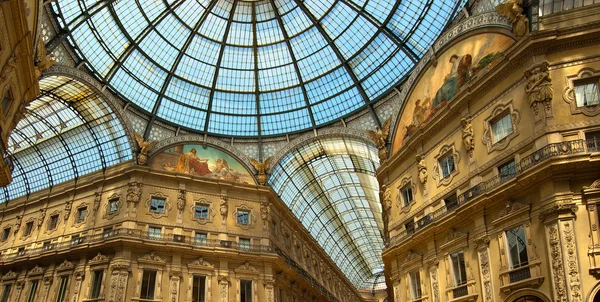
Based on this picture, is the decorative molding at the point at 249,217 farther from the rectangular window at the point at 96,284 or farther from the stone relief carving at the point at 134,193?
the rectangular window at the point at 96,284

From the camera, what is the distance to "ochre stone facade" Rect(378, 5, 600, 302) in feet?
66.5

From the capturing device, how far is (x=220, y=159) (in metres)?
43.0

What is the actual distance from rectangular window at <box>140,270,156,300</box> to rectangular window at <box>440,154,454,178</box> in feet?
68.9

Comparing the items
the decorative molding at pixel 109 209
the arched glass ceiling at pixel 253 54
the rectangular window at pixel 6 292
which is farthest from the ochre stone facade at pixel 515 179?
the rectangular window at pixel 6 292

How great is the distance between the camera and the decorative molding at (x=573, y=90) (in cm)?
2148

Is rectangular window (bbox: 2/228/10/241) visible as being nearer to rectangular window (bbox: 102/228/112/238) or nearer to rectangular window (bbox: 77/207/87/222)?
rectangular window (bbox: 77/207/87/222)

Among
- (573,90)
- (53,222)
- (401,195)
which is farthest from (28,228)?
(573,90)

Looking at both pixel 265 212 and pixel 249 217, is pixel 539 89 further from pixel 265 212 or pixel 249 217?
pixel 249 217

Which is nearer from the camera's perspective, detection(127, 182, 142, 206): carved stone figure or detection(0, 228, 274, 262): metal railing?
detection(0, 228, 274, 262): metal railing

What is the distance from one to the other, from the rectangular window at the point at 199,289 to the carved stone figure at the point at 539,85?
82.1 feet

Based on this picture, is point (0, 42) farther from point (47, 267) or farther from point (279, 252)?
point (279, 252)

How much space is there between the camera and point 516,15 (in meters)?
24.2

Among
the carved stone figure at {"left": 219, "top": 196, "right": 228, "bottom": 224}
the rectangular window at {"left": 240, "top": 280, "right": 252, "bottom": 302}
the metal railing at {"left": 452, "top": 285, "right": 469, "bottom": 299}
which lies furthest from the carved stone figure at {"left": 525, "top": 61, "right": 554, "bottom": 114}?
the carved stone figure at {"left": 219, "top": 196, "right": 228, "bottom": 224}

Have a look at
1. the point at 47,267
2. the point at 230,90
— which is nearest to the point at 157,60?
the point at 230,90
